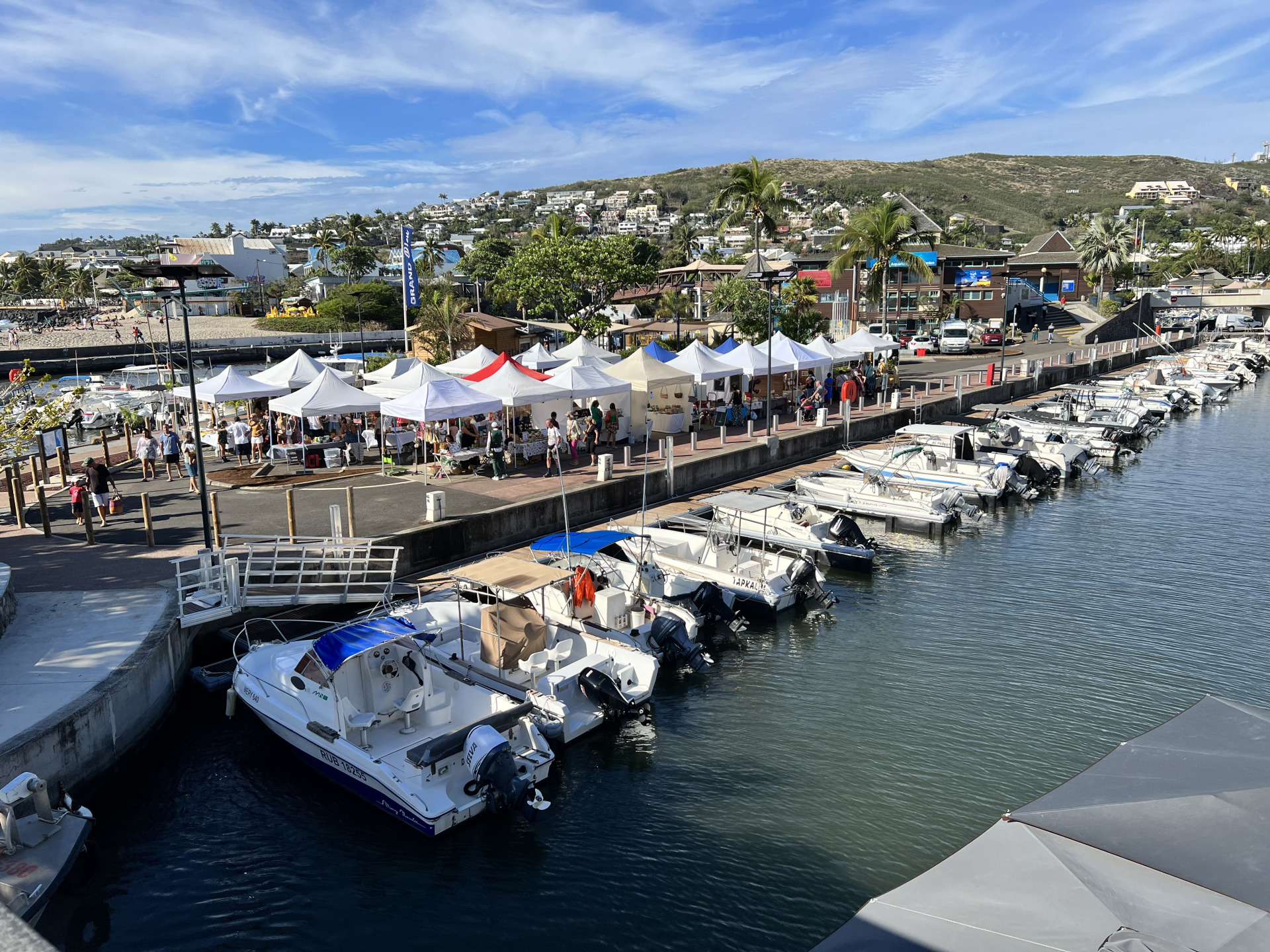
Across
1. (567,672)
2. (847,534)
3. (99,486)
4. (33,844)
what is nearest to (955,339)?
(847,534)

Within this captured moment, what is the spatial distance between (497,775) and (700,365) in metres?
22.2

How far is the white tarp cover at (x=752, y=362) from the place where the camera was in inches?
1299

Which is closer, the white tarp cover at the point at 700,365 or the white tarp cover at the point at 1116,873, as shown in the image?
the white tarp cover at the point at 1116,873

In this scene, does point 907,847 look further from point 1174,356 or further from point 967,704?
point 1174,356

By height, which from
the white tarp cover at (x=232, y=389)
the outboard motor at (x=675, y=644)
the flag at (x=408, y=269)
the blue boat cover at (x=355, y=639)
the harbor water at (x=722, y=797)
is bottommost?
the harbor water at (x=722, y=797)

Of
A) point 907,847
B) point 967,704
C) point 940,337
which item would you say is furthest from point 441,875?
point 940,337

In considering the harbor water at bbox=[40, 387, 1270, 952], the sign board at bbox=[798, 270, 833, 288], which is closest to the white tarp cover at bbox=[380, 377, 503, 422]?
the harbor water at bbox=[40, 387, 1270, 952]

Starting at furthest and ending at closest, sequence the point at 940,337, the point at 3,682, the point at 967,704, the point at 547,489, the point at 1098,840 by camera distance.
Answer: the point at 940,337 → the point at 547,489 → the point at 967,704 → the point at 3,682 → the point at 1098,840

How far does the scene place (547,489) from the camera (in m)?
23.5

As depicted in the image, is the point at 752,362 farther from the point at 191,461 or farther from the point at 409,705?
the point at 409,705

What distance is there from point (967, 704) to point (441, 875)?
9095 millimetres

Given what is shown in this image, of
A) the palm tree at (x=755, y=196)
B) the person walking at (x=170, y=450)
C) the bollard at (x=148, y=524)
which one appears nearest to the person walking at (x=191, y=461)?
the person walking at (x=170, y=450)

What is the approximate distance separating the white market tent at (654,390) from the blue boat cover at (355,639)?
17.4m

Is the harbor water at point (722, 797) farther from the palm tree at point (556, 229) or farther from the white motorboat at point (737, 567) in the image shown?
the palm tree at point (556, 229)
